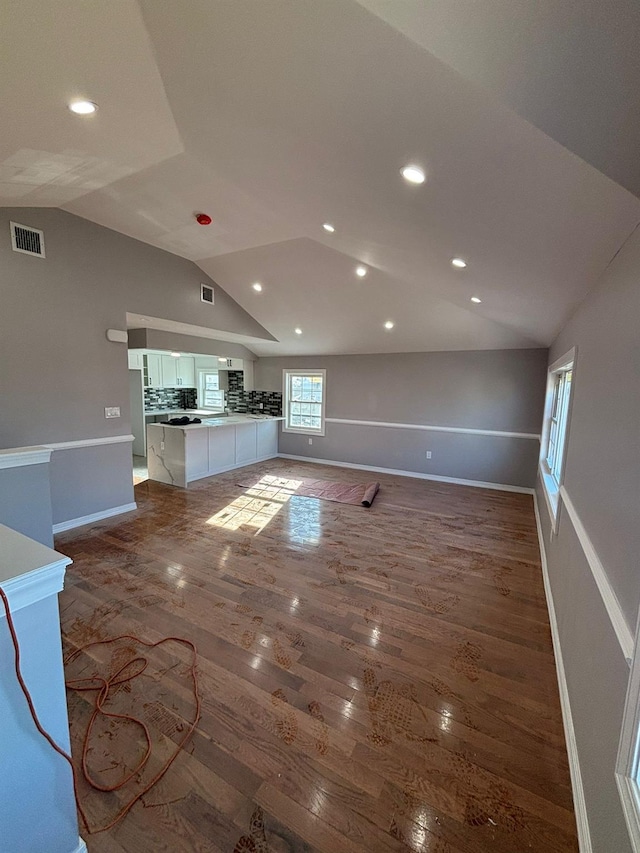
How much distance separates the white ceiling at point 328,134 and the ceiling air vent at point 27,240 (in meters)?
0.24

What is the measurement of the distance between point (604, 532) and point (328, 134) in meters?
1.97

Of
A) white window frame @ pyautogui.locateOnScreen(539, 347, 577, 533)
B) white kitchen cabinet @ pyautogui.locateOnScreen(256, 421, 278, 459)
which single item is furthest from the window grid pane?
white window frame @ pyautogui.locateOnScreen(539, 347, 577, 533)

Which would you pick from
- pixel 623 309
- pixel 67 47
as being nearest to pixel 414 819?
pixel 623 309

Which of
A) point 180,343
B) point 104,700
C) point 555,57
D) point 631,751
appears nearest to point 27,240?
point 180,343

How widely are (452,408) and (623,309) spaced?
14.3 ft

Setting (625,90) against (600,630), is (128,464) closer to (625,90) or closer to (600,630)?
(600,630)

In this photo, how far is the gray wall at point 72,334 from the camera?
3.11 meters

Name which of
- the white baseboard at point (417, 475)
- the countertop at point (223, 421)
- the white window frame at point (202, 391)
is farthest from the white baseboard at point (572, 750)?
the white window frame at point (202, 391)

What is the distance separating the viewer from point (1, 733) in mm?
902

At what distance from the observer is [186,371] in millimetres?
7910

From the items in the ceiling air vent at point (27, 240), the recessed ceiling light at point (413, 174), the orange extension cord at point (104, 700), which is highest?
the ceiling air vent at point (27, 240)

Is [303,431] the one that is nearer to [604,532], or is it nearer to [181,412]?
[181,412]

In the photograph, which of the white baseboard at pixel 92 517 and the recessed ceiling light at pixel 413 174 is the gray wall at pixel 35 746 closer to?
the recessed ceiling light at pixel 413 174

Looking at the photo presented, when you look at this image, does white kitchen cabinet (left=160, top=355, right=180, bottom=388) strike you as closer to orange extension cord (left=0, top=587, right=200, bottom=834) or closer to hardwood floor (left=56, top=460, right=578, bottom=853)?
hardwood floor (left=56, top=460, right=578, bottom=853)
